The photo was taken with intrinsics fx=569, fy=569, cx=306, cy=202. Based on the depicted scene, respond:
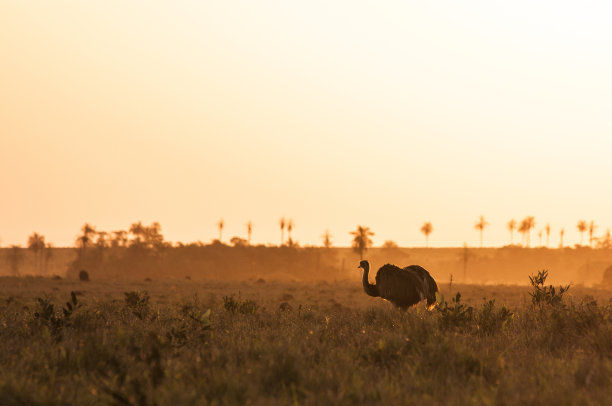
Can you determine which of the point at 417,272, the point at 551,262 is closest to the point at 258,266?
the point at 551,262

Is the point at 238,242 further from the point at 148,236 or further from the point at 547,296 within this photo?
the point at 547,296

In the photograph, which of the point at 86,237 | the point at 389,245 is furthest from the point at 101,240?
the point at 389,245

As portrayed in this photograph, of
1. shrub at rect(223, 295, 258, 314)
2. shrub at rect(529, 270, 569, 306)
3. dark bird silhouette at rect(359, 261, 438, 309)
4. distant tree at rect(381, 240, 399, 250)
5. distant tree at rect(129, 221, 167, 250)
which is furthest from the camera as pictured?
distant tree at rect(381, 240, 399, 250)

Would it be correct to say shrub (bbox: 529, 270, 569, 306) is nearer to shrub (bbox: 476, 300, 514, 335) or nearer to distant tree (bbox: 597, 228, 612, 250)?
shrub (bbox: 476, 300, 514, 335)

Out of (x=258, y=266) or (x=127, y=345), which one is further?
(x=258, y=266)

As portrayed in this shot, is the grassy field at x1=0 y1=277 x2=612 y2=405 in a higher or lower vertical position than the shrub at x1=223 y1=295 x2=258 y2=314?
higher

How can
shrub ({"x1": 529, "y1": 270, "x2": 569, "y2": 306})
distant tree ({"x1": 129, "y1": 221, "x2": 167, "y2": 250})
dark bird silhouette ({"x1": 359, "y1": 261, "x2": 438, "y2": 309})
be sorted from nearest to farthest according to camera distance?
shrub ({"x1": 529, "y1": 270, "x2": 569, "y2": 306}) → dark bird silhouette ({"x1": 359, "y1": 261, "x2": 438, "y2": 309}) → distant tree ({"x1": 129, "y1": 221, "x2": 167, "y2": 250})

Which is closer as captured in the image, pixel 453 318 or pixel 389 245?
pixel 453 318

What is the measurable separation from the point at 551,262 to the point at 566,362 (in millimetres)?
156171

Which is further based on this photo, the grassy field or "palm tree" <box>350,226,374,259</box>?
"palm tree" <box>350,226,374,259</box>

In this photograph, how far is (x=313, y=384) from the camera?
546 centimetres

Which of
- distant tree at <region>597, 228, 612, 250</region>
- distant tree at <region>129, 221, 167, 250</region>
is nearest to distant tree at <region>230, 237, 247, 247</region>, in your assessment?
distant tree at <region>129, 221, 167, 250</region>

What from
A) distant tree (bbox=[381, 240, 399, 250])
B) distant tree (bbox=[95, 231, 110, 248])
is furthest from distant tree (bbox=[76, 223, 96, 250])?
distant tree (bbox=[381, 240, 399, 250])

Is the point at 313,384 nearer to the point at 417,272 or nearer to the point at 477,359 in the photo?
the point at 477,359
